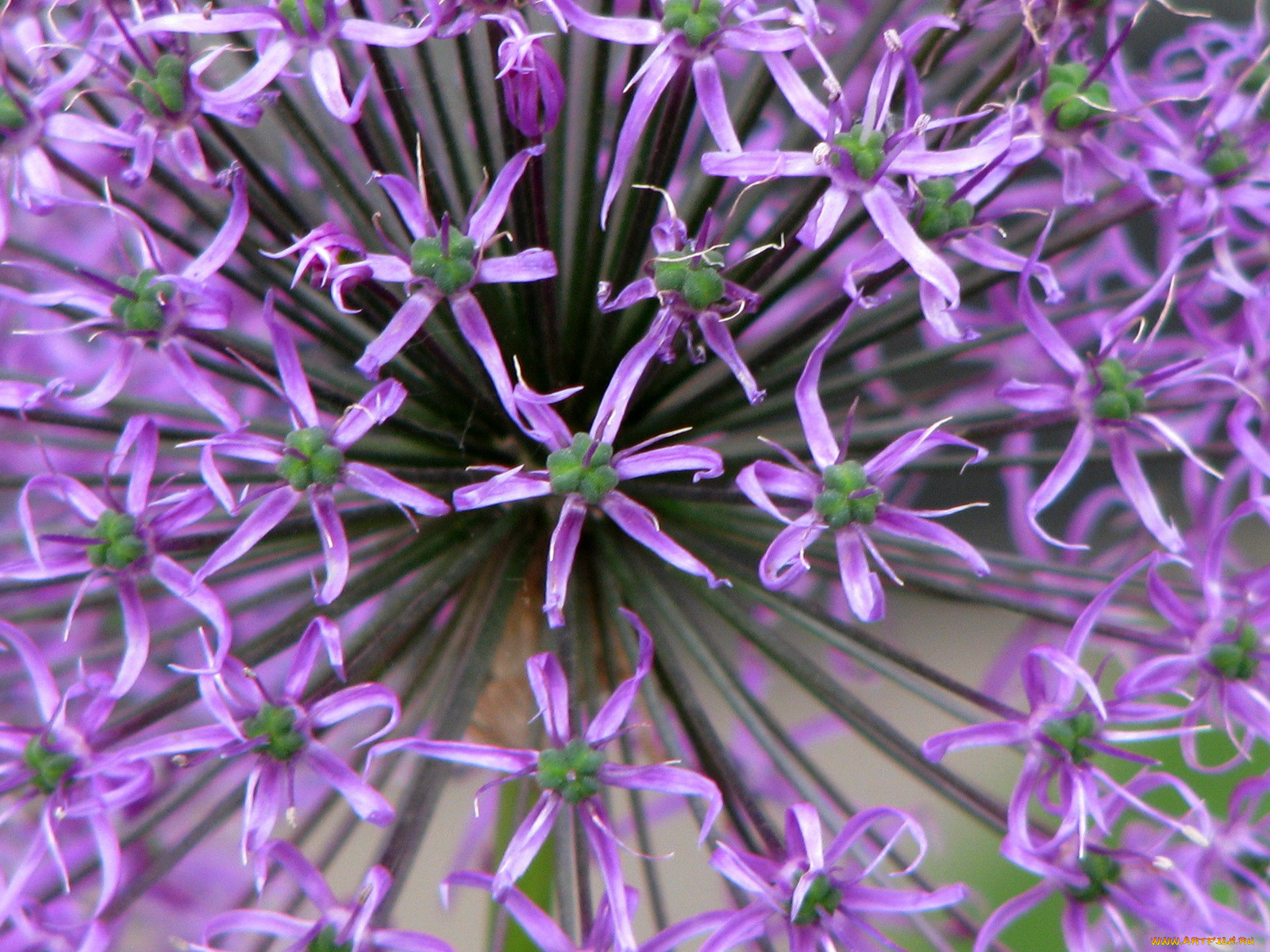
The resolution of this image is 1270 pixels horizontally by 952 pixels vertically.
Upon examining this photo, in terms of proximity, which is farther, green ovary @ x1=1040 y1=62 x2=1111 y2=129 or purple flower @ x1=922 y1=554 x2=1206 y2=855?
green ovary @ x1=1040 y1=62 x2=1111 y2=129

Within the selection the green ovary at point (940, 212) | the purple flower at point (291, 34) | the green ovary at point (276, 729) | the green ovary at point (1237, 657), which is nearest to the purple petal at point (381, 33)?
the purple flower at point (291, 34)

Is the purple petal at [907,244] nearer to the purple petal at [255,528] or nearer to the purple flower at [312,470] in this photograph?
the purple flower at [312,470]

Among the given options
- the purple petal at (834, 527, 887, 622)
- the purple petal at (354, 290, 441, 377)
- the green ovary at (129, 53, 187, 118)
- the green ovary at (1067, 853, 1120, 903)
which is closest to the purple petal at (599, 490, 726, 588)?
the purple petal at (834, 527, 887, 622)

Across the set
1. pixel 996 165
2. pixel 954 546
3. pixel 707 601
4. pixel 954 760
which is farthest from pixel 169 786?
pixel 954 760

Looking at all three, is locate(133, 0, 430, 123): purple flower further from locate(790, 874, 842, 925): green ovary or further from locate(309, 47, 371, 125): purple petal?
locate(790, 874, 842, 925): green ovary

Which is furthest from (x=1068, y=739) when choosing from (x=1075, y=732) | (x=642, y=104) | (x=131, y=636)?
(x=131, y=636)

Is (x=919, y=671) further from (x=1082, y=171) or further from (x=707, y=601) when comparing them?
(x=1082, y=171)
